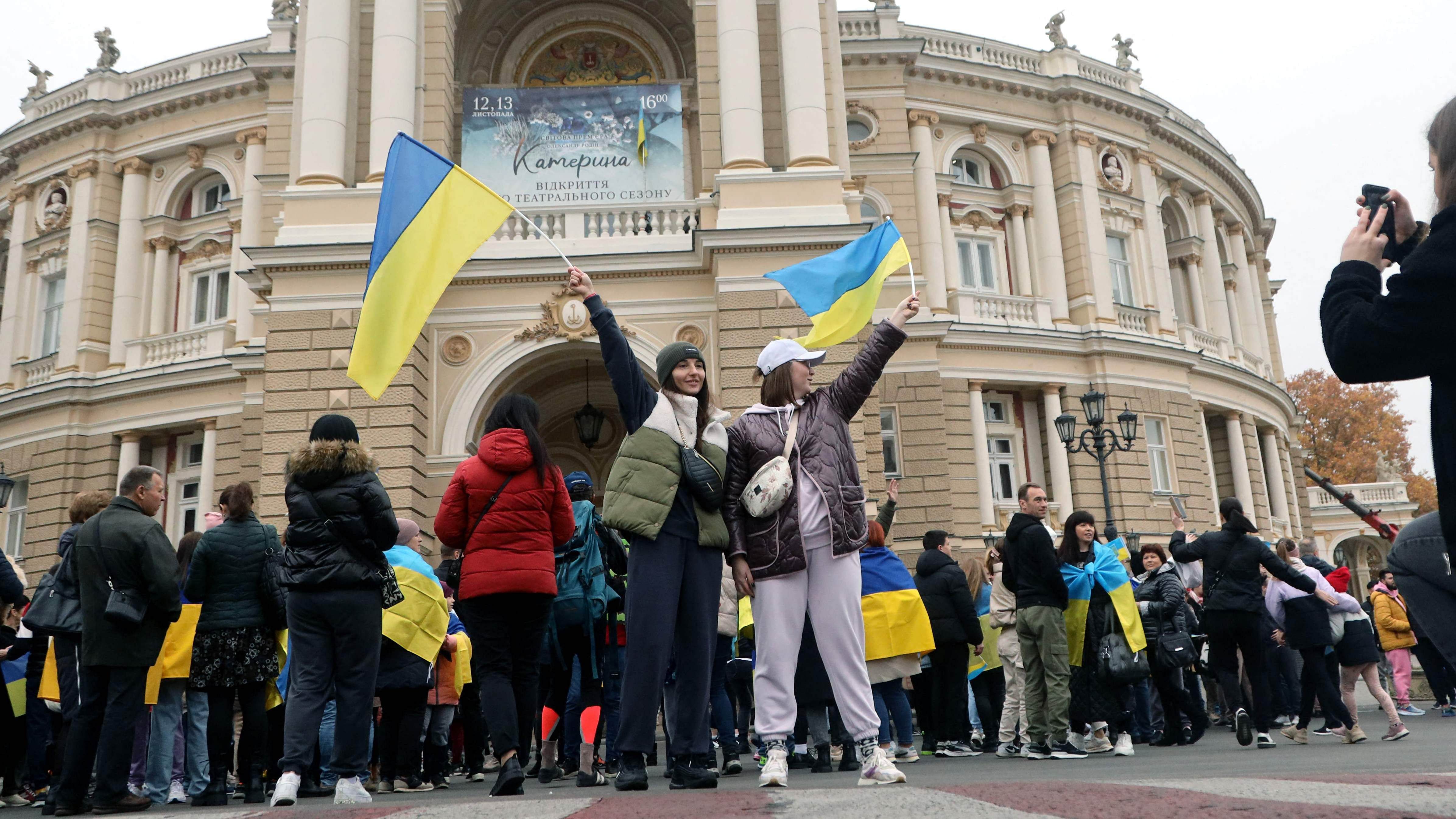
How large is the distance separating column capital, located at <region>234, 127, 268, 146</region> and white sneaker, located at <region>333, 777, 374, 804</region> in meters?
25.7

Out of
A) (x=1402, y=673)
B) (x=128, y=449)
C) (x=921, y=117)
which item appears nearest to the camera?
(x=1402, y=673)

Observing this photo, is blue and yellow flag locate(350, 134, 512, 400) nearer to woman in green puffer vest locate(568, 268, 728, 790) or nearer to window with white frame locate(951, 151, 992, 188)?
woman in green puffer vest locate(568, 268, 728, 790)

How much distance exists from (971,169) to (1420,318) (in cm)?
2784

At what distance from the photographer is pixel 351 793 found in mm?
5754

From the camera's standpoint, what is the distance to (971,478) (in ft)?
84.5

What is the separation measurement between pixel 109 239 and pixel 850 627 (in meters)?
28.8

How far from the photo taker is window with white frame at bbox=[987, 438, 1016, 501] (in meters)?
26.7

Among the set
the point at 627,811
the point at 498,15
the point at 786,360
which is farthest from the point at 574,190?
the point at 627,811

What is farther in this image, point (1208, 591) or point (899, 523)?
point (899, 523)

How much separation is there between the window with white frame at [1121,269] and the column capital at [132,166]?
2419cm

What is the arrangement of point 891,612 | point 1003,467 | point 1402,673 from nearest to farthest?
1. point 891,612
2. point 1402,673
3. point 1003,467

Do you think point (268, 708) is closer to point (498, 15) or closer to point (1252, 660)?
point (1252, 660)

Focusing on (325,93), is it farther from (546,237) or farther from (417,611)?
(546,237)

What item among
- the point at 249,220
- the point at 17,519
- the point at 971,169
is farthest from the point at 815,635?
the point at 17,519
